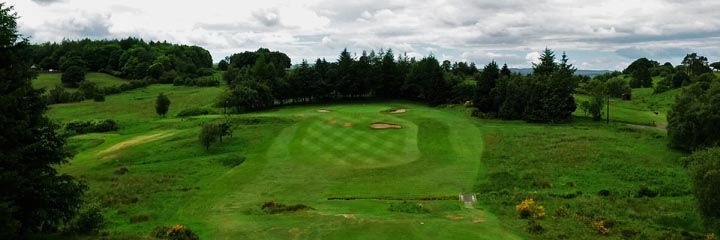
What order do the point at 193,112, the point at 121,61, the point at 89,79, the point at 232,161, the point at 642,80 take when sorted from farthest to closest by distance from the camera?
the point at 121,61, the point at 642,80, the point at 89,79, the point at 193,112, the point at 232,161

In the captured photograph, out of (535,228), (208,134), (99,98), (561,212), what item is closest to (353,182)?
(561,212)

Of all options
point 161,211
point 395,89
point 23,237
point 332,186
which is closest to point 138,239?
point 23,237

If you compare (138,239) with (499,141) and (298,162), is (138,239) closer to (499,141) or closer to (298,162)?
(298,162)

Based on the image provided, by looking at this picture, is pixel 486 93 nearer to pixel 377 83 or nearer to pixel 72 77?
pixel 377 83

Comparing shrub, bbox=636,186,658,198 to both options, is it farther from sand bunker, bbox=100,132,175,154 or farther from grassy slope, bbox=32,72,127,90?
grassy slope, bbox=32,72,127,90

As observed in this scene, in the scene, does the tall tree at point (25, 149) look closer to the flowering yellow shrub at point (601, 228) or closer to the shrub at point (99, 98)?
the flowering yellow shrub at point (601, 228)

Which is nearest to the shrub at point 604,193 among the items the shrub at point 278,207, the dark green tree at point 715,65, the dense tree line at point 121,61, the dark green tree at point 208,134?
the shrub at point 278,207

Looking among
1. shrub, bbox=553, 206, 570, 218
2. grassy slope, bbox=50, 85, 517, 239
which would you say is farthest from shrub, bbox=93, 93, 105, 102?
shrub, bbox=553, 206, 570, 218
